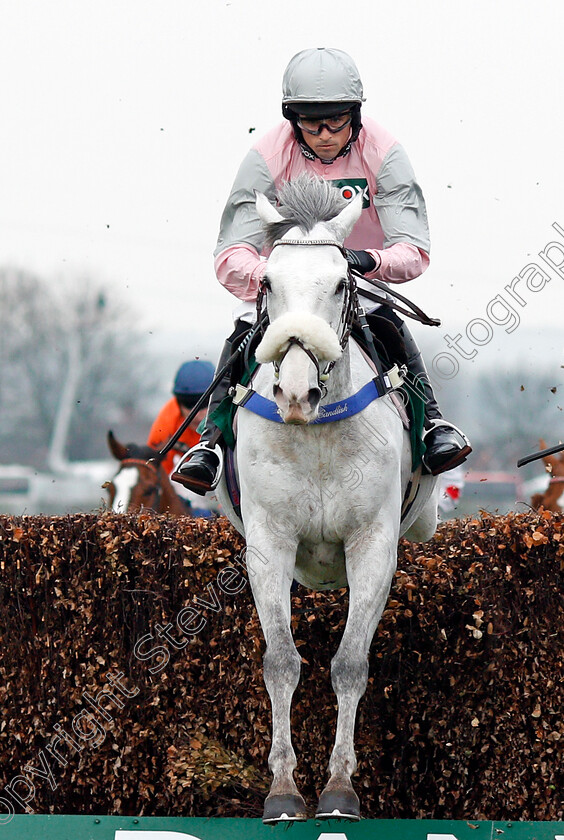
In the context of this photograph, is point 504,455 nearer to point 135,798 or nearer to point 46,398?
point 46,398

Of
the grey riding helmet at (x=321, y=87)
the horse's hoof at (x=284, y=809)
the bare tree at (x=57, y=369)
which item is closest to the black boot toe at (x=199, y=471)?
the horse's hoof at (x=284, y=809)

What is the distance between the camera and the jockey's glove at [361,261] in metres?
5.02

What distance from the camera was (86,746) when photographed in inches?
254

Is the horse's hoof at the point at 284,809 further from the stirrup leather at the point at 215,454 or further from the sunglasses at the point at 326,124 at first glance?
the sunglasses at the point at 326,124

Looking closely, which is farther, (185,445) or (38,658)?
(185,445)

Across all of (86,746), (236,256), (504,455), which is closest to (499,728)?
(86,746)

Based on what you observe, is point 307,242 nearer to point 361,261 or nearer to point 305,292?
point 305,292

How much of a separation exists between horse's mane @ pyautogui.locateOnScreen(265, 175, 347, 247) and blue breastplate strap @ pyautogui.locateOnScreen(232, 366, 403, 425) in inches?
24.4

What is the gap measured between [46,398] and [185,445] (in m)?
26.2

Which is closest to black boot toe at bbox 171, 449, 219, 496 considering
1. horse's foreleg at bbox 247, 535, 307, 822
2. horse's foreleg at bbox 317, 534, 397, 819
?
horse's foreleg at bbox 247, 535, 307, 822

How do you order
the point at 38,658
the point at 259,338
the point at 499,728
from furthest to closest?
the point at 38,658
the point at 499,728
the point at 259,338

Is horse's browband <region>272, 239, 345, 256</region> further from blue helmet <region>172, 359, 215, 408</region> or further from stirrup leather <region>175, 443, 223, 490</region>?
blue helmet <region>172, 359, 215, 408</region>

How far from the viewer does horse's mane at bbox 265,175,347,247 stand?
4773 millimetres

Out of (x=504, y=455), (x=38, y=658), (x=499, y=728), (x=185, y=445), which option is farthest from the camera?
(x=504, y=455)
